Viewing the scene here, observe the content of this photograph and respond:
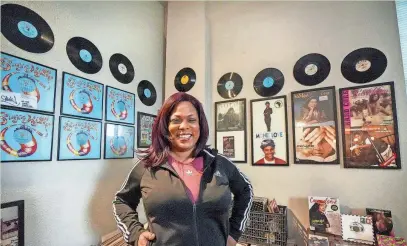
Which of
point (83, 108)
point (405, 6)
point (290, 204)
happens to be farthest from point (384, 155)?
point (83, 108)

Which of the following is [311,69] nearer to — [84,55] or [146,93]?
[146,93]

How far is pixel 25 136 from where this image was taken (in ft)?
3.63

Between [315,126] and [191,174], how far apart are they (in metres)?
1.21

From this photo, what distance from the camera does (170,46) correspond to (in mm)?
2250

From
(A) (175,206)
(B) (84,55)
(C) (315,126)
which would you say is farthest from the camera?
(C) (315,126)

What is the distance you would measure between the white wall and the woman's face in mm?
799

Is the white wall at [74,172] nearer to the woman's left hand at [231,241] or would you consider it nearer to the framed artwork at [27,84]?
the framed artwork at [27,84]

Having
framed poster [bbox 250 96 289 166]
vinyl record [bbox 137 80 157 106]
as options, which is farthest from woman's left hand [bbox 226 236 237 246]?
vinyl record [bbox 137 80 157 106]

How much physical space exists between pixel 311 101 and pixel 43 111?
191 centimetres

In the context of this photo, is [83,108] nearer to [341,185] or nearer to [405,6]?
[341,185]

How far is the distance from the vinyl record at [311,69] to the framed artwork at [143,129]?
1.43 meters

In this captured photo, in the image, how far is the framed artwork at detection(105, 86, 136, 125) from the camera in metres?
1.58

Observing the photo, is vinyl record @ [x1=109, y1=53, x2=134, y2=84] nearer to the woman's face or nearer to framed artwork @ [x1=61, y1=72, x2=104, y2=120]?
framed artwork @ [x1=61, y1=72, x2=104, y2=120]

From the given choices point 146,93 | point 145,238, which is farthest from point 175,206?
point 146,93
